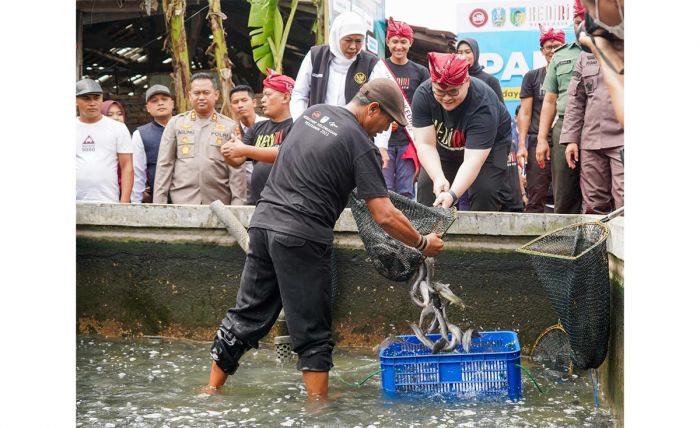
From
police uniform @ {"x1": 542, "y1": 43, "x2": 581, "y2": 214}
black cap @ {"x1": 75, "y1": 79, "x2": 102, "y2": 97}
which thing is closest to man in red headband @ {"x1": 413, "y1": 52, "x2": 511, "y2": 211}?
police uniform @ {"x1": 542, "y1": 43, "x2": 581, "y2": 214}

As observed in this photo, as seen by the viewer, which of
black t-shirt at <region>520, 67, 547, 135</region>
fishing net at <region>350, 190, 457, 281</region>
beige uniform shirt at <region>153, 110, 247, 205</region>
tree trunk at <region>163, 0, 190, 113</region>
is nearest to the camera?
fishing net at <region>350, 190, 457, 281</region>

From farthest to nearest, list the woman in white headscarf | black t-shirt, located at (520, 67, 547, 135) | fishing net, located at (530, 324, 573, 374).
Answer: black t-shirt, located at (520, 67, 547, 135)
the woman in white headscarf
fishing net, located at (530, 324, 573, 374)

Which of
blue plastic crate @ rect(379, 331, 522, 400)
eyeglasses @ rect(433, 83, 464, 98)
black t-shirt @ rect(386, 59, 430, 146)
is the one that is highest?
black t-shirt @ rect(386, 59, 430, 146)

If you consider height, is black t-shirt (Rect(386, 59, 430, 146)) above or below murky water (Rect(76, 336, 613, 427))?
above

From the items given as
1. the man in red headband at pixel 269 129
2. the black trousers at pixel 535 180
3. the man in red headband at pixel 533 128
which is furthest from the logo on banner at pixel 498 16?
the man in red headband at pixel 269 129

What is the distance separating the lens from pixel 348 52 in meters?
8.68

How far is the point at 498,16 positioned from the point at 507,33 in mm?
262

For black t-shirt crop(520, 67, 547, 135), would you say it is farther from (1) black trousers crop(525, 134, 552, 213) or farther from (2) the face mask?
(2) the face mask

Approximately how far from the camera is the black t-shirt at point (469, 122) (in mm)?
7418

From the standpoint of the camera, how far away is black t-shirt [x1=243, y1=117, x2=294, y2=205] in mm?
8180

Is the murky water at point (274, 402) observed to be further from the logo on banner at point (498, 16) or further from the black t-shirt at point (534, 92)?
the logo on banner at point (498, 16)

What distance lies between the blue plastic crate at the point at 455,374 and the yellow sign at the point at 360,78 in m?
3.16

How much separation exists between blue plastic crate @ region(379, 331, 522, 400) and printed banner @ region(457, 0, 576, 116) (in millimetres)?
8219

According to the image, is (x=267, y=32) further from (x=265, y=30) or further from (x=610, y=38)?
(x=610, y=38)
